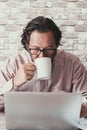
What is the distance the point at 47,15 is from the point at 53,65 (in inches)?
25.1

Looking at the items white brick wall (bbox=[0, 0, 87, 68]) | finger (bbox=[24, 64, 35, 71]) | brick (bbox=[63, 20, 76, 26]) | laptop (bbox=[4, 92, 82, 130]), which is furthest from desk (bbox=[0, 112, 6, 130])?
brick (bbox=[63, 20, 76, 26])

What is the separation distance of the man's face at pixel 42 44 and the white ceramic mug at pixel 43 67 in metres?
0.24

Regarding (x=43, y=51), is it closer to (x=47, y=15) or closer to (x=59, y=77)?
(x=59, y=77)

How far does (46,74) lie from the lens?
117 cm

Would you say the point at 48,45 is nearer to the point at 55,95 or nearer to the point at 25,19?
the point at 55,95

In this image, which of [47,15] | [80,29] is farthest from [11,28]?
[80,29]

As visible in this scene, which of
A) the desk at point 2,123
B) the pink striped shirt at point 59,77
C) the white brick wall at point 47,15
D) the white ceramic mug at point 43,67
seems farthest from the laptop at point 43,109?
the white brick wall at point 47,15

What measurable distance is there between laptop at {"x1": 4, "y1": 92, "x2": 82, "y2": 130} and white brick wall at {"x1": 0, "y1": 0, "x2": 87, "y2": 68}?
1158 millimetres

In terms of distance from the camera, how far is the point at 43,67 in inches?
45.8

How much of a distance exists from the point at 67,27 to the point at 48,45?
0.73 meters

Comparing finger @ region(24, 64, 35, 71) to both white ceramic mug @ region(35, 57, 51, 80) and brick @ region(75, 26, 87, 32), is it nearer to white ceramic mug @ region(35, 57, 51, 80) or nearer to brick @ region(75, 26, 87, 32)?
white ceramic mug @ region(35, 57, 51, 80)

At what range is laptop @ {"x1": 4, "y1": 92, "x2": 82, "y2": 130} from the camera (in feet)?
3.27

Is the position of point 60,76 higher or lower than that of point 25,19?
lower

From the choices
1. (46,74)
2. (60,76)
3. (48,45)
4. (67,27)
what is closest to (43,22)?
(48,45)
